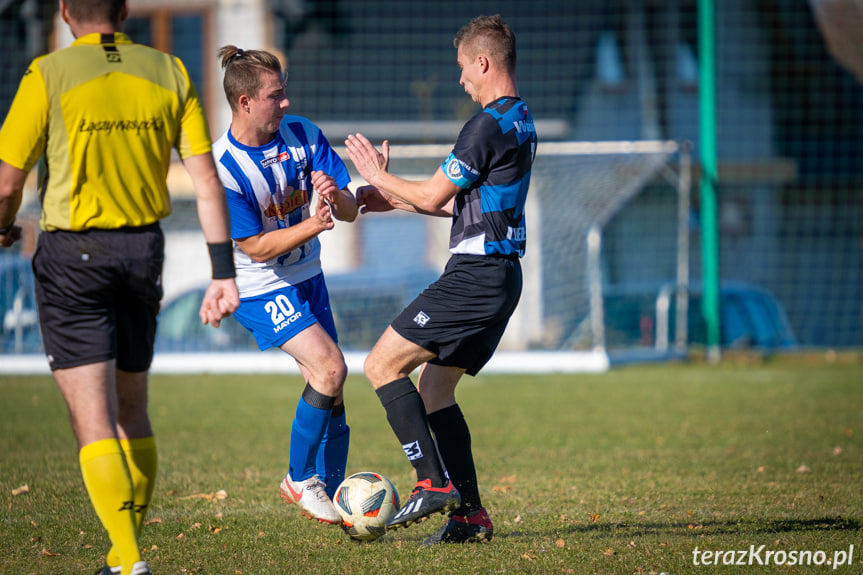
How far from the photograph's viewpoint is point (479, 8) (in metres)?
21.1

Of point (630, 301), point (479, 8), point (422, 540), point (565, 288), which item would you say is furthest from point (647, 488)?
point (479, 8)

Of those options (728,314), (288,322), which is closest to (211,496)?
(288,322)

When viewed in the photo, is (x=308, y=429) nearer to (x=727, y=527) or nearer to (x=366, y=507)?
(x=366, y=507)

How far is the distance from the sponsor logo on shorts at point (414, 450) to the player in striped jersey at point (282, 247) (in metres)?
0.55

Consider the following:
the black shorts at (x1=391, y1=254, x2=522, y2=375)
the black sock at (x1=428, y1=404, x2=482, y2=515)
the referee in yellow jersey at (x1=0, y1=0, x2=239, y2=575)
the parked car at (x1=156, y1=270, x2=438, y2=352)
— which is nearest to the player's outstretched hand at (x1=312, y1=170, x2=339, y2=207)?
the black shorts at (x1=391, y1=254, x2=522, y2=375)

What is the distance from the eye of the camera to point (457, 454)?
15.4 ft

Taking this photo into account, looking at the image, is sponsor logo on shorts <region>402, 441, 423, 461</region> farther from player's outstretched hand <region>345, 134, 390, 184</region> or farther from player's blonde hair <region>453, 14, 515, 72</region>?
player's blonde hair <region>453, 14, 515, 72</region>

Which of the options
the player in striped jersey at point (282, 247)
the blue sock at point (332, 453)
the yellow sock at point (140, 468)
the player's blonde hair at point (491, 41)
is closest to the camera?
the yellow sock at point (140, 468)

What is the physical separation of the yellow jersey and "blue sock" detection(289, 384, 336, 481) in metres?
1.51

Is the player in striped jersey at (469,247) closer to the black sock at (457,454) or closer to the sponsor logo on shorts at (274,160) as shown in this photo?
the black sock at (457,454)

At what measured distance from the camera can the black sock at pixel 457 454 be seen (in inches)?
184

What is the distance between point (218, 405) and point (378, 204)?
233 inches

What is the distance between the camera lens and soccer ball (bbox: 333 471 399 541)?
4555 millimetres

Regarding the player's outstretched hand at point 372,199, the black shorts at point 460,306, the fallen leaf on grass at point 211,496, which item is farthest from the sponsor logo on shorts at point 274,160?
the fallen leaf on grass at point 211,496
